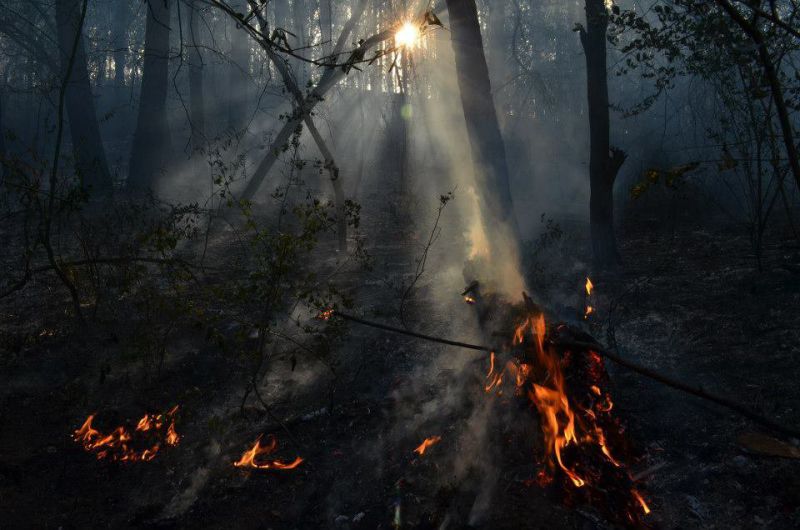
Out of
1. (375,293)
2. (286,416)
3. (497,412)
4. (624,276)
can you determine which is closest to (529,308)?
(497,412)

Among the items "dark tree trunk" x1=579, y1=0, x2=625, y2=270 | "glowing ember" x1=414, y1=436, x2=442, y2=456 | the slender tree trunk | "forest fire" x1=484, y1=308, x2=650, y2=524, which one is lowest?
"glowing ember" x1=414, y1=436, x2=442, y2=456

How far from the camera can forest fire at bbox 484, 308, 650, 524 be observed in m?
3.75

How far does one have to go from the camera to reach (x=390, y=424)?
5.13m

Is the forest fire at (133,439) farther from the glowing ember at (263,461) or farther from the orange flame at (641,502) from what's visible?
the orange flame at (641,502)

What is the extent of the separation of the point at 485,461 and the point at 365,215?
1025 centimetres

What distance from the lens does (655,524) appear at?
11.6 ft

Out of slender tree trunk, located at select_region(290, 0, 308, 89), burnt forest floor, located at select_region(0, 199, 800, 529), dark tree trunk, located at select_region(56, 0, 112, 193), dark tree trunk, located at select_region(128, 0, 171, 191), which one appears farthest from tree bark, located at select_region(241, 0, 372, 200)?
slender tree trunk, located at select_region(290, 0, 308, 89)

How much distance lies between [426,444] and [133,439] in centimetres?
282

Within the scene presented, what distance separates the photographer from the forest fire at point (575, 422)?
3.75 m

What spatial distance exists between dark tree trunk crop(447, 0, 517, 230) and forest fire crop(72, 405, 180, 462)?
506 cm

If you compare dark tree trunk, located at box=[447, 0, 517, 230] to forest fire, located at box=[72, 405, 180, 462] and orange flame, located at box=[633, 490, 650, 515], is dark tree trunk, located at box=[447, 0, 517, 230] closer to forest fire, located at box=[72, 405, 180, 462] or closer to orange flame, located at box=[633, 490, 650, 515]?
orange flame, located at box=[633, 490, 650, 515]

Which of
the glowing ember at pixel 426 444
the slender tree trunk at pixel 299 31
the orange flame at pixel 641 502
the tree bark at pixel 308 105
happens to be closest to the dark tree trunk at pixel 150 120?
the tree bark at pixel 308 105

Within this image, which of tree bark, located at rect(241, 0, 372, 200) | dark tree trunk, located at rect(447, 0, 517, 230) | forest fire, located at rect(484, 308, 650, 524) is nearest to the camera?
forest fire, located at rect(484, 308, 650, 524)

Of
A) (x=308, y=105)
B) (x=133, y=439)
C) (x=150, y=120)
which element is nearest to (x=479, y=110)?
(x=308, y=105)
